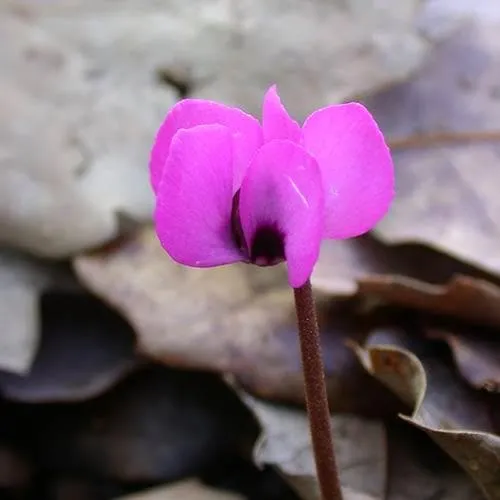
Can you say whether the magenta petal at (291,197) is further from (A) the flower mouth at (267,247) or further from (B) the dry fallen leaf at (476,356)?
(B) the dry fallen leaf at (476,356)

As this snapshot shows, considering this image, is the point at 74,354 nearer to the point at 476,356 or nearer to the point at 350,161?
the point at 476,356

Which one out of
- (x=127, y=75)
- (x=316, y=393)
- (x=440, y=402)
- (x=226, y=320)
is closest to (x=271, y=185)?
(x=316, y=393)

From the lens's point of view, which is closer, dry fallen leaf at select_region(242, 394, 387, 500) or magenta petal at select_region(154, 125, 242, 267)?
magenta petal at select_region(154, 125, 242, 267)

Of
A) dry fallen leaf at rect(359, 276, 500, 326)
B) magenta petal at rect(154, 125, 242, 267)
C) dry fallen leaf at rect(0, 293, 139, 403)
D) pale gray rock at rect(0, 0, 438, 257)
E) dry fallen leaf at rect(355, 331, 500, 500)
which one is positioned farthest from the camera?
pale gray rock at rect(0, 0, 438, 257)

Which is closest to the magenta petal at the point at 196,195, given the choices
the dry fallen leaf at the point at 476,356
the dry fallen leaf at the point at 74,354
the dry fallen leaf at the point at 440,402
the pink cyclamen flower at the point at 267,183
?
the pink cyclamen flower at the point at 267,183

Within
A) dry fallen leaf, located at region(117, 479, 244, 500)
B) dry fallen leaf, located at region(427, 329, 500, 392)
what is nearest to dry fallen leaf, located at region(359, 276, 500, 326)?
dry fallen leaf, located at region(427, 329, 500, 392)

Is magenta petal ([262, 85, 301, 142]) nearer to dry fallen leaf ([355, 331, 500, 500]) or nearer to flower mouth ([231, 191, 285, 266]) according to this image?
flower mouth ([231, 191, 285, 266])

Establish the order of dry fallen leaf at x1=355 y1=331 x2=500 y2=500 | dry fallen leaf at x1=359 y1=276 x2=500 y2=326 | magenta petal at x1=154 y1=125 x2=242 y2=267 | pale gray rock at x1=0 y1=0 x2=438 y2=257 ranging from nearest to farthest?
1. magenta petal at x1=154 y1=125 x2=242 y2=267
2. dry fallen leaf at x1=355 y1=331 x2=500 y2=500
3. dry fallen leaf at x1=359 y1=276 x2=500 y2=326
4. pale gray rock at x1=0 y1=0 x2=438 y2=257
